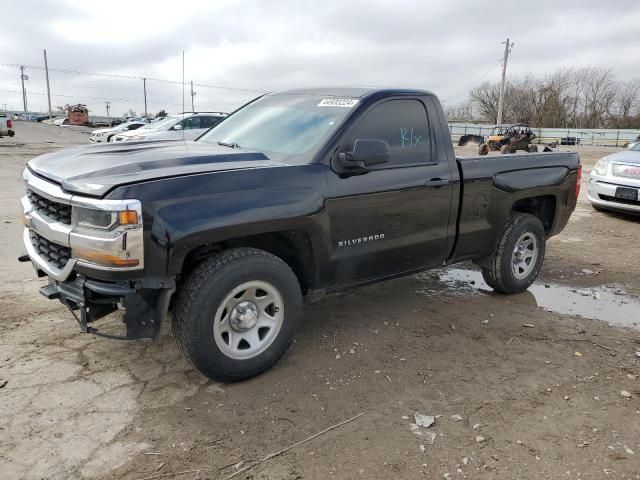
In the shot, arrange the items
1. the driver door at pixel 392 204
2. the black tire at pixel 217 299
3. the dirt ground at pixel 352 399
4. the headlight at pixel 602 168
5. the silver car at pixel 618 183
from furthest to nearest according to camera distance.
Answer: the headlight at pixel 602 168 < the silver car at pixel 618 183 < the driver door at pixel 392 204 < the black tire at pixel 217 299 < the dirt ground at pixel 352 399

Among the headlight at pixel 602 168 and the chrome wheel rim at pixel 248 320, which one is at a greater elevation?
the headlight at pixel 602 168

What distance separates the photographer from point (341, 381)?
3.50 m

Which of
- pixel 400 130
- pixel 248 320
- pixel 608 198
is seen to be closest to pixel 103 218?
pixel 248 320

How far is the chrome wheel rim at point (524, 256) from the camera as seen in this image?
528cm

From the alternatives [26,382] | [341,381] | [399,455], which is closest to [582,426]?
[399,455]

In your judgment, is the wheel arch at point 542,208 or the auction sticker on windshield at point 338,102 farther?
the wheel arch at point 542,208

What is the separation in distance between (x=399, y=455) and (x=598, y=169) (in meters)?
9.05

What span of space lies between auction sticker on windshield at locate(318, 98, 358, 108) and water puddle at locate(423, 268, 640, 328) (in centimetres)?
233

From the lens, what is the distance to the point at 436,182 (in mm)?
4266

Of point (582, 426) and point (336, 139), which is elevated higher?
point (336, 139)

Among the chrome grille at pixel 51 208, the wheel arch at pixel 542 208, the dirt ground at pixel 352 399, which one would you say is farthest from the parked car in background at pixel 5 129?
the wheel arch at pixel 542 208

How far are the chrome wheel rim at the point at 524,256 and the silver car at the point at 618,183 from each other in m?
4.90

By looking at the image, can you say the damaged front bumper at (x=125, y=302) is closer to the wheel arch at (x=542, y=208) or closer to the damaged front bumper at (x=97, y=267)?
the damaged front bumper at (x=97, y=267)

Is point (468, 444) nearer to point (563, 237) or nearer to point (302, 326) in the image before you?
point (302, 326)
